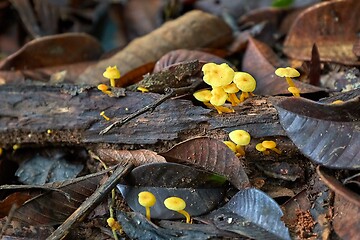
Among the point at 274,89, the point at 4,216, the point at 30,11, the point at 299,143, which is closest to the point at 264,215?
the point at 299,143

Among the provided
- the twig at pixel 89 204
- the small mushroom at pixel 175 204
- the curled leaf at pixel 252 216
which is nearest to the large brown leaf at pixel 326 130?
the curled leaf at pixel 252 216

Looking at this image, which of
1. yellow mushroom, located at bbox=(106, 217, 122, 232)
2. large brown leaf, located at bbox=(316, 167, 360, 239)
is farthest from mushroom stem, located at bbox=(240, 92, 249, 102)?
yellow mushroom, located at bbox=(106, 217, 122, 232)

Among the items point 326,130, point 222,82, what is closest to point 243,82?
point 222,82

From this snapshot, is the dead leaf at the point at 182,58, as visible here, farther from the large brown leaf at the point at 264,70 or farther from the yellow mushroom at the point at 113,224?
the yellow mushroom at the point at 113,224

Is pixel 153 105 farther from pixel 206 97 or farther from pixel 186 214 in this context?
pixel 186 214

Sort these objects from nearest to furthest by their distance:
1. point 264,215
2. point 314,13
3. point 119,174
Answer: point 264,215, point 119,174, point 314,13

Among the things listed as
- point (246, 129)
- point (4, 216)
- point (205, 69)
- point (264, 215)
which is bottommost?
point (4, 216)

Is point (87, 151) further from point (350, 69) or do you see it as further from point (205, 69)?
point (350, 69)
